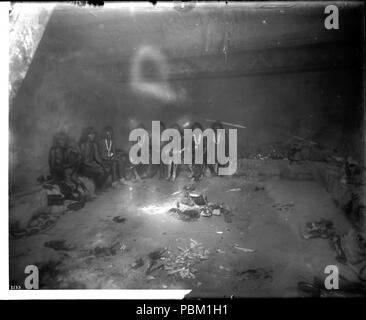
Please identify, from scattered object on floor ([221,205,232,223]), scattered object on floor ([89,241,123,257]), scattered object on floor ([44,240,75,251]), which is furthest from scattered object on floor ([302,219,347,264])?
scattered object on floor ([44,240,75,251])

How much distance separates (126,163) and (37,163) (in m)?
2.20

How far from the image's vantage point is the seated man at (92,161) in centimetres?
732

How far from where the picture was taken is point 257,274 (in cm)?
455

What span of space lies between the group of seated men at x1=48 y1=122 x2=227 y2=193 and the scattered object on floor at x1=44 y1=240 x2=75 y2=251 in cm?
174

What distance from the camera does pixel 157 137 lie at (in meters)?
7.35

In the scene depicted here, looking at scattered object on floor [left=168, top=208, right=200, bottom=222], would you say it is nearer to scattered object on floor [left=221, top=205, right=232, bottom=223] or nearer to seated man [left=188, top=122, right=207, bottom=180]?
scattered object on floor [left=221, top=205, right=232, bottom=223]

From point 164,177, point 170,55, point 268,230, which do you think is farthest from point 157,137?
point 268,230

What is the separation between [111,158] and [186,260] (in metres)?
3.98

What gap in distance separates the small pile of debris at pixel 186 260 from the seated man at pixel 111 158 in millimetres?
3302

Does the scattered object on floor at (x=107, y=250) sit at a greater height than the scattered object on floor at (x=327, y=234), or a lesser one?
lesser

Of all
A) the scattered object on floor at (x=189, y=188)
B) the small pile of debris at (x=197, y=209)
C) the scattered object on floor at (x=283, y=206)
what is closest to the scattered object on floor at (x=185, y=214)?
the small pile of debris at (x=197, y=209)

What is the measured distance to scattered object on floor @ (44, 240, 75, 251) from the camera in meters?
5.17

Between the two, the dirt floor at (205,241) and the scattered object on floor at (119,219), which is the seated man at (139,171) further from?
the scattered object on floor at (119,219)

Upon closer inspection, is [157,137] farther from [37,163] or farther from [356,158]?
[356,158]
